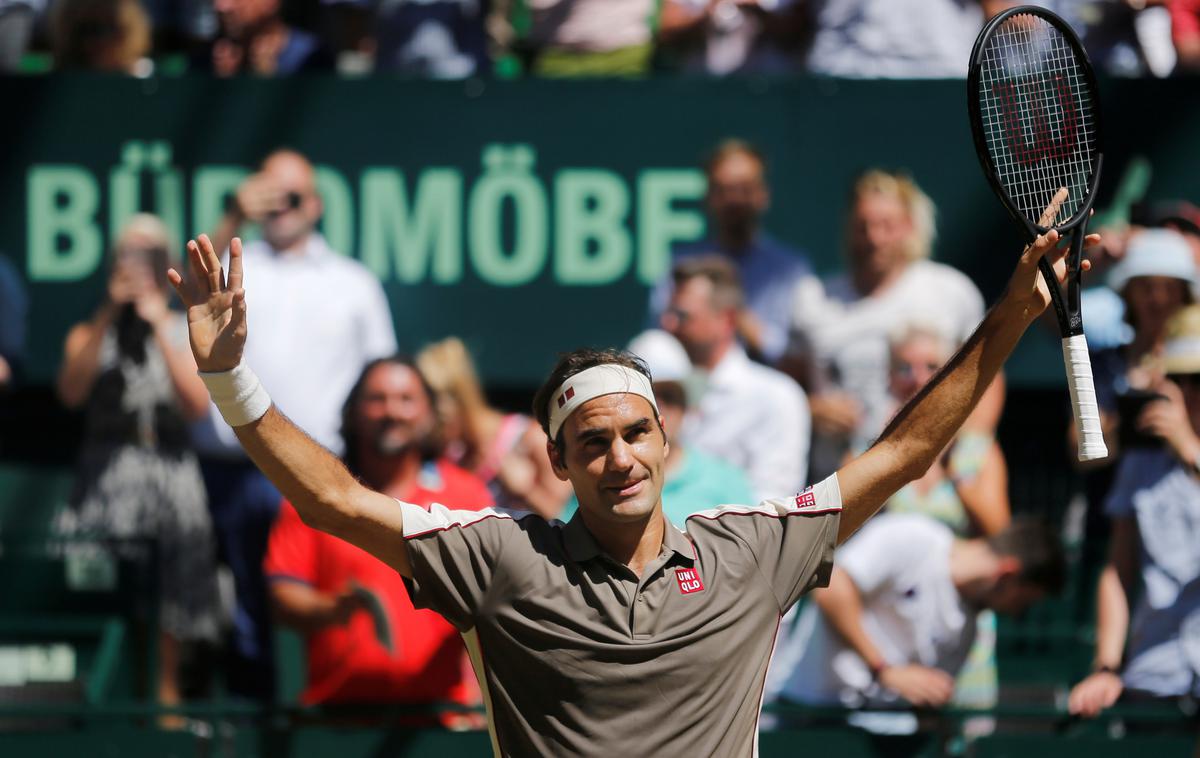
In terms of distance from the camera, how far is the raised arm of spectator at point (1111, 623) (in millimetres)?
5918

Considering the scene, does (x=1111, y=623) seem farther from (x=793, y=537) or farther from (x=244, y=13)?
(x=244, y=13)

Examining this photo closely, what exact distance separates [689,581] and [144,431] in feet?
13.8

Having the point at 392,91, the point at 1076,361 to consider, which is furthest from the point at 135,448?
the point at 1076,361

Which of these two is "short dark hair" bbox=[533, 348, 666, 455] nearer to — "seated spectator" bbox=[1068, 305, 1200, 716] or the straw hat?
"seated spectator" bbox=[1068, 305, 1200, 716]

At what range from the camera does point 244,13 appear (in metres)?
7.76

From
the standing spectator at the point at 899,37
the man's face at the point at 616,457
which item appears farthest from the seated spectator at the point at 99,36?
the man's face at the point at 616,457

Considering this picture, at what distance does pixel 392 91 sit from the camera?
7645 mm

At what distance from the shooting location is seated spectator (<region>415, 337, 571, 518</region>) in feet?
22.1

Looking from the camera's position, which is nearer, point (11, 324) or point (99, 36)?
point (11, 324)

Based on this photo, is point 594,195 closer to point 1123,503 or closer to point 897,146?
point 897,146

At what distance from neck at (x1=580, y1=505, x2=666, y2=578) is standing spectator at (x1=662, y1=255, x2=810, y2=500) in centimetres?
324

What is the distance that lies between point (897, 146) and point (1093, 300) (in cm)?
116

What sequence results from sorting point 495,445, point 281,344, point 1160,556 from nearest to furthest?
point 1160,556 < point 495,445 < point 281,344

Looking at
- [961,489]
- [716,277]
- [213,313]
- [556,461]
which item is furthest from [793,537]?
[716,277]
